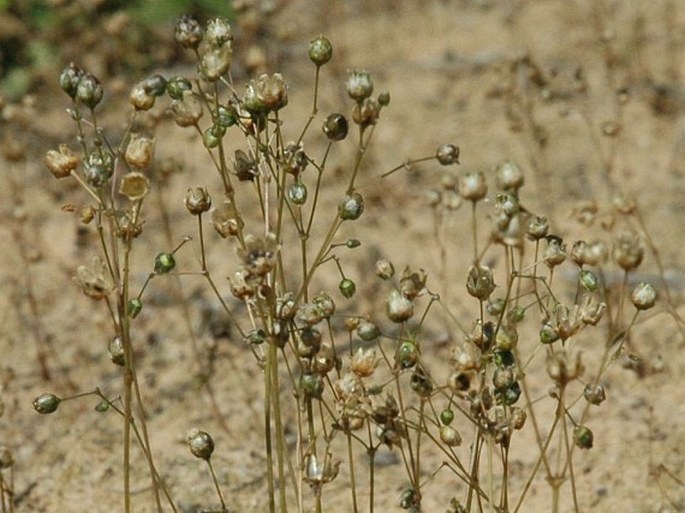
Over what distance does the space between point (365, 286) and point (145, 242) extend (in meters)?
0.80

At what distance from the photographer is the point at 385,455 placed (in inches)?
103

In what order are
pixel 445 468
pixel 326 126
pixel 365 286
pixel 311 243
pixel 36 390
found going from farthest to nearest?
pixel 311 243, pixel 365 286, pixel 36 390, pixel 445 468, pixel 326 126

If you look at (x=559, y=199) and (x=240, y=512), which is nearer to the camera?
(x=240, y=512)

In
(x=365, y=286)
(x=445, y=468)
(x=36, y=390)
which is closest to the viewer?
(x=445, y=468)

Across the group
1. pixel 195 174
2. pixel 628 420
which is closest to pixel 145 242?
pixel 195 174

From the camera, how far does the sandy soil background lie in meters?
2.55

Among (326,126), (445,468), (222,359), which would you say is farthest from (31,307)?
(326,126)

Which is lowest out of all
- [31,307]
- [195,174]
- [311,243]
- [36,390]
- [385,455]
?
[385,455]

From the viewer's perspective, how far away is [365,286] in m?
3.23

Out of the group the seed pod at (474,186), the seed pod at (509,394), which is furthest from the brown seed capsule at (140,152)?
the seed pod at (509,394)

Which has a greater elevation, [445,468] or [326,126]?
[326,126]

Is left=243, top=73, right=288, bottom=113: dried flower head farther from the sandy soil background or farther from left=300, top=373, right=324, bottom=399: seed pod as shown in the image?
left=300, top=373, right=324, bottom=399: seed pod

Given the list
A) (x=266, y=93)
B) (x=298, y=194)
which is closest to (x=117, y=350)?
(x=298, y=194)

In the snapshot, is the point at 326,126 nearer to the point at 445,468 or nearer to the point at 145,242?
the point at 445,468
